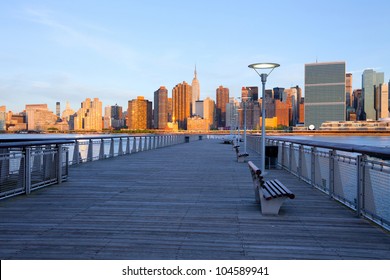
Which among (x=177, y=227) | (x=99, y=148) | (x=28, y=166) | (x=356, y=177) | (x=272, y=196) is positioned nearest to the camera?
(x=177, y=227)

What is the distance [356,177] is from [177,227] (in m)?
3.15

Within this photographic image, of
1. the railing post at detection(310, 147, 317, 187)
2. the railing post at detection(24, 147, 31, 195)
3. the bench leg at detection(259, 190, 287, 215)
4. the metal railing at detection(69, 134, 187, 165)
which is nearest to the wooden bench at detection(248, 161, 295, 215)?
the bench leg at detection(259, 190, 287, 215)

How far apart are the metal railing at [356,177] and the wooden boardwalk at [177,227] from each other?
0.81ft

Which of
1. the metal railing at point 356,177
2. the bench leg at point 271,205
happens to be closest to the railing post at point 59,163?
the bench leg at point 271,205

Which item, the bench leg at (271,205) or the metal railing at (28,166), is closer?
the bench leg at (271,205)

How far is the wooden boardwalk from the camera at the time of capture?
4.20 m

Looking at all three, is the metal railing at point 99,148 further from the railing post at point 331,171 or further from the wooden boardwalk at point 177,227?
the railing post at point 331,171

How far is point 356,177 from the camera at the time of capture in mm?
6234

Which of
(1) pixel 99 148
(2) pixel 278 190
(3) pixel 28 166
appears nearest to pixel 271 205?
(2) pixel 278 190

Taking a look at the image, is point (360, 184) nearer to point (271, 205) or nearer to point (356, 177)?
Answer: point (356, 177)

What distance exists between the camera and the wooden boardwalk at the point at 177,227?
13.8 ft

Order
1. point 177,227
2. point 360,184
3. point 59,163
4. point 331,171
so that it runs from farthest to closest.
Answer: point 59,163 → point 331,171 → point 360,184 → point 177,227

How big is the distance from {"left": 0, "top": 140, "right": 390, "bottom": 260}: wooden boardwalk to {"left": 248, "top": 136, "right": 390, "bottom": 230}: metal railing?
25cm

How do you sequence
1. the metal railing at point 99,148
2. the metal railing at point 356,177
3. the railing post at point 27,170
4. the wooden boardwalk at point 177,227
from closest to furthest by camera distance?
1. the wooden boardwalk at point 177,227
2. the metal railing at point 356,177
3. the railing post at point 27,170
4. the metal railing at point 99,148
